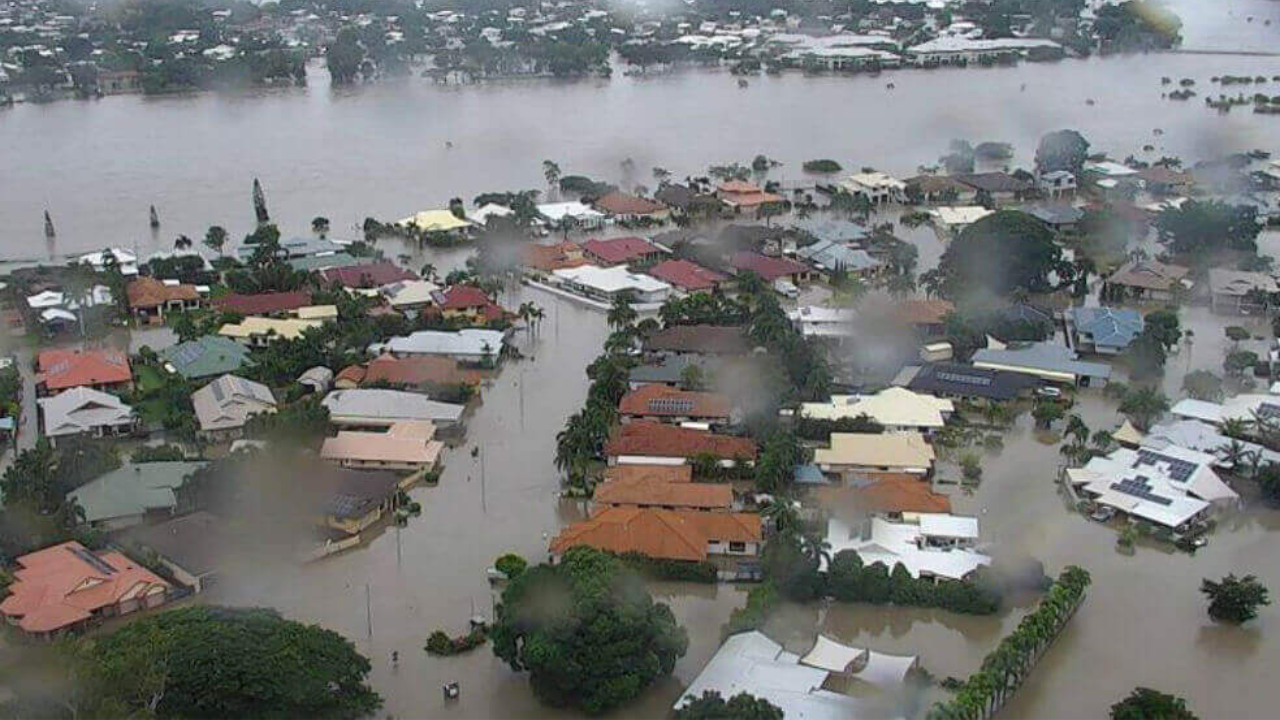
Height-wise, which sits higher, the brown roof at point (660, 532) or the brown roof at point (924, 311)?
the brown roof at point (924, 311)

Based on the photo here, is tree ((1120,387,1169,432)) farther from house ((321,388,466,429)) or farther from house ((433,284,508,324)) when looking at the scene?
house ((433,284,508,324))

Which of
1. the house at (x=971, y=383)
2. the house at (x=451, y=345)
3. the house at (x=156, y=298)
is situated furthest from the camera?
the house at (x=156, y=298)

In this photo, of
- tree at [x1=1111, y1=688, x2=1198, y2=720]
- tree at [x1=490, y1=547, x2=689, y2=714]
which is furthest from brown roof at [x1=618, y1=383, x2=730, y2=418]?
tree at [x1=1111, y1=688, x2=1198, y2=720]

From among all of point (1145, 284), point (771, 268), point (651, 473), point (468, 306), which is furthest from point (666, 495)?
point (1145, 284)

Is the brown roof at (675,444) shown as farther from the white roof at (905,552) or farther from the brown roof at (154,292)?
the brown roof at (154,292)

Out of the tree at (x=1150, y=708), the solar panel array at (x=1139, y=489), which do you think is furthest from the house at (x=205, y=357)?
the tree at (x=1150, y=708)

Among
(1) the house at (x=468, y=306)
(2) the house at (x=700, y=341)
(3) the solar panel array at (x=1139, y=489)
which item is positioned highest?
(2) the house at (x=700, y=341)

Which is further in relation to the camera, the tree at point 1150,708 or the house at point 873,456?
the house at point 873,456

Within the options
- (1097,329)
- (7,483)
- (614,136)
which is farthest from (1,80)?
(1097,329)
